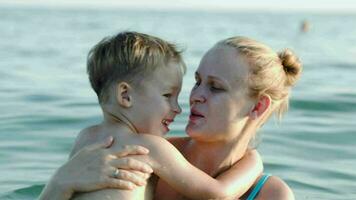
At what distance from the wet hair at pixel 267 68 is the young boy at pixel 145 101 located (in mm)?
415

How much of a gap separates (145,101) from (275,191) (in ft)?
2.93

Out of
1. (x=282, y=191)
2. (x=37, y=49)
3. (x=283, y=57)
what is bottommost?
(x=37, y=49)

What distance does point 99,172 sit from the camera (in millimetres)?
4535

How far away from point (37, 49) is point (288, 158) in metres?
16.2

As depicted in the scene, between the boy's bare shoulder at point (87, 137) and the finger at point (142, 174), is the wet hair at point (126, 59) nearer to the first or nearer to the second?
the boy's bare shoulder at point (87, 137)

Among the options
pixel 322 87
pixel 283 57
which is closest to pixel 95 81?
pixel 283 57

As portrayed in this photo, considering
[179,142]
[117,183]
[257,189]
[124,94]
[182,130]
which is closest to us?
[117,183]

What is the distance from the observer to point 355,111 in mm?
10602

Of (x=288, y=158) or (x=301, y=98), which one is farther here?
(x=301, y=98)

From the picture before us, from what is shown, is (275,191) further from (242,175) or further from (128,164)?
(128,164)

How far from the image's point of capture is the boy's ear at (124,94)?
15.5 feet

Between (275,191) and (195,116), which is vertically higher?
(195,116)

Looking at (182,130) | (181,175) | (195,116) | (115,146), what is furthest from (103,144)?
(182,130)

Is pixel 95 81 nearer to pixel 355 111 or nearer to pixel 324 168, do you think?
pixel 324 168
